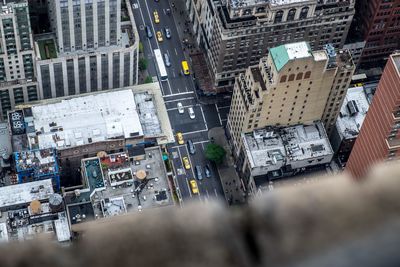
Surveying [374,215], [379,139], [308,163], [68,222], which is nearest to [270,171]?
[308,163]

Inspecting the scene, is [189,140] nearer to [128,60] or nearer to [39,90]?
[128,60]

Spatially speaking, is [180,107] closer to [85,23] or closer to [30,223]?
[85,23]

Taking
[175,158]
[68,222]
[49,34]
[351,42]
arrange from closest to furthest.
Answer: [68,222], [49,34], [175,158], [351,42]

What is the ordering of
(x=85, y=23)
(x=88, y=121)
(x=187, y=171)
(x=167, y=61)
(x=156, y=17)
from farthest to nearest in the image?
(x=156, y=17), (x=167, y=61), (x=187, y=171), (x=88, y=121), (x=85, y=23)

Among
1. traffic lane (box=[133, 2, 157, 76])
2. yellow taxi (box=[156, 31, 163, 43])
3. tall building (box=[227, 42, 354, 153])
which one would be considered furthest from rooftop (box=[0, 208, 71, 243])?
yellow taxi (box=[156, 31, 163, 43])

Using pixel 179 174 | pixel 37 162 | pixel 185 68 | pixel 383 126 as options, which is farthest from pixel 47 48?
pixel 383 126

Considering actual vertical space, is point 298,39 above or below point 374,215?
above
